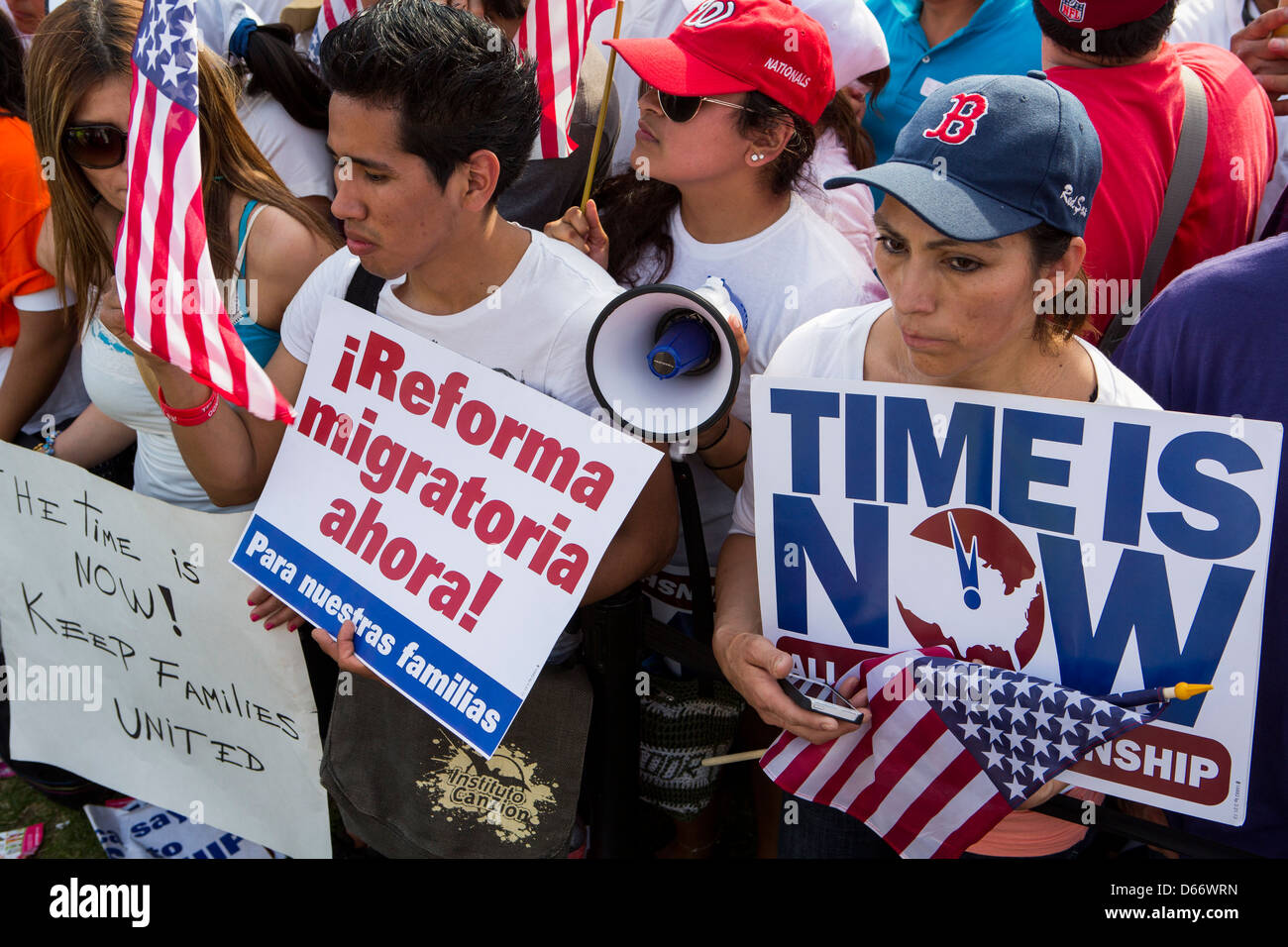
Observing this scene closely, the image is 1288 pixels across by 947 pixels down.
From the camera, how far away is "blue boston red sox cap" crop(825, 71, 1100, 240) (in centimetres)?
160

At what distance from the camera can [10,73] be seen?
3.33m

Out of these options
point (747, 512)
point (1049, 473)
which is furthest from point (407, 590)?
point (1049, 473)

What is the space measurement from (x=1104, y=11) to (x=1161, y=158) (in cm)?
36

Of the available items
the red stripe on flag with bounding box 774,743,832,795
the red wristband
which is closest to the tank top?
the red wristband

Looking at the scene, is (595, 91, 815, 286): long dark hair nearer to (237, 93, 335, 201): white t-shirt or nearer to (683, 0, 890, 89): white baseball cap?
(683, 0, 890, 89): white baseball cap

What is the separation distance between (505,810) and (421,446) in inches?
32.1

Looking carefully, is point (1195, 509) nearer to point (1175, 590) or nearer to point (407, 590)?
point (1175, 590)

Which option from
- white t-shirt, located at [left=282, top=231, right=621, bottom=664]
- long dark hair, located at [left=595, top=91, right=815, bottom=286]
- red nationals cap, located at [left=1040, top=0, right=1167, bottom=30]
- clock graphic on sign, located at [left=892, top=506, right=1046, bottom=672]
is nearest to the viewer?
clock graphic on sign, located at [left=892, top=506, right=1046, bottom=672]

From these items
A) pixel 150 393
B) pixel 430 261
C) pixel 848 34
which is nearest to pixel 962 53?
pixel 848 34

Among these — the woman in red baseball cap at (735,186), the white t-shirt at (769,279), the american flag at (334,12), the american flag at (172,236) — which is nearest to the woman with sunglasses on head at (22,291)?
the american flag at (334,12)

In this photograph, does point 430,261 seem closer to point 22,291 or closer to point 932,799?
point 932,799

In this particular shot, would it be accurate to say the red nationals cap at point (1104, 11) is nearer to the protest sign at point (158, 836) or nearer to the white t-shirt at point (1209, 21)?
the white t-shirt at point (1209, 21)

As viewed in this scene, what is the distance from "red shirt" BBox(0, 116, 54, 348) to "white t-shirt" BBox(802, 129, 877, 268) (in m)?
2.30

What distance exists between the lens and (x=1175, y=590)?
63.6 inches
